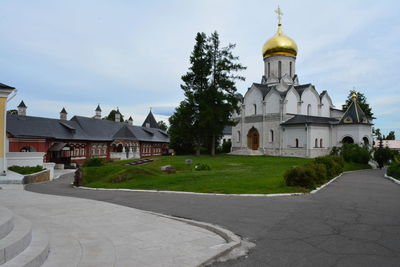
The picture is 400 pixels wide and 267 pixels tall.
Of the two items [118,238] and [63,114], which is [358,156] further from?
[63,114]

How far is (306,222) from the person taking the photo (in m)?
7.54

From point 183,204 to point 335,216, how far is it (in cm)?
462

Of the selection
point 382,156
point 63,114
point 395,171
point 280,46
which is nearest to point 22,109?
point 63,114

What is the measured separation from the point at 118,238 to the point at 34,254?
5.77 feet

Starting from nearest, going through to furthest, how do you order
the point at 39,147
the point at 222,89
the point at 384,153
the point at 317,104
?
the point at 384,153
the point at 39,147
the point at 222,89
the point at 317,104

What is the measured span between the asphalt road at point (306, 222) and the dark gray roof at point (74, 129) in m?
28.6

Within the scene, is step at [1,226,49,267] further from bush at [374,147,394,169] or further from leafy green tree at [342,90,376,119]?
leafy green tree at [342,90,376,119]

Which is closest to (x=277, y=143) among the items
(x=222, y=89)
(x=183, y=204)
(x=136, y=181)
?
(x=222, y=89)

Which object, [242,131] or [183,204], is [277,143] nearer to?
[242,131]

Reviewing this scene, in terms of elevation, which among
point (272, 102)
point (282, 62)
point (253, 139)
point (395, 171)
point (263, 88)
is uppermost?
point (282, 62)

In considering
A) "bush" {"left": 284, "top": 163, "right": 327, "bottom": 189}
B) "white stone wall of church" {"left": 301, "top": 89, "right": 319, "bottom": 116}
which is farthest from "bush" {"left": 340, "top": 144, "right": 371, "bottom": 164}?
"bush" {"left": 284, "top": 163, "right": 327, "bottom": 189}

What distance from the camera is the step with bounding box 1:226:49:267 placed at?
4.21m

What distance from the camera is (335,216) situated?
8.16 metres

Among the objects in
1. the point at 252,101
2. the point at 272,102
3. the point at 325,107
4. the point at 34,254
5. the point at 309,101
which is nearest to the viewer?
the point at 34,254
